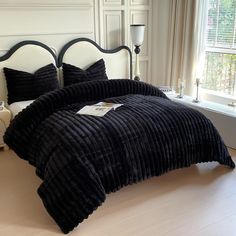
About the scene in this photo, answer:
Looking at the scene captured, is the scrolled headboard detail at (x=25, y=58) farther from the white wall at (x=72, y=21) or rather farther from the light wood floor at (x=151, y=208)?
the light wood floor at (x=151, y=208)

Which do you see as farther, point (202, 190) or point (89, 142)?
point (202, 190)

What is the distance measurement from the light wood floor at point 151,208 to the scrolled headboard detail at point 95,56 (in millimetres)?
1772

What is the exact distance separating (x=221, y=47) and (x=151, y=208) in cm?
271

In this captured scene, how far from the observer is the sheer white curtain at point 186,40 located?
4.34 meters

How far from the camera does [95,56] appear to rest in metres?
4.34

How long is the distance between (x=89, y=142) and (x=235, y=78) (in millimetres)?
2604

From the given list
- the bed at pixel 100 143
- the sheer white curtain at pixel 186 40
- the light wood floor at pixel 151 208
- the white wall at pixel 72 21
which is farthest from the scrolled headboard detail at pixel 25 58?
the sheer white curtain at pixel 186 40

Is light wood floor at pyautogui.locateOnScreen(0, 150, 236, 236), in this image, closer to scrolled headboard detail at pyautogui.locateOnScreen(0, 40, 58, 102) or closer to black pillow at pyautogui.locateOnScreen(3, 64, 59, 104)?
black pillow at pyautogui.locateOnScreen(3, 64, 59, 104)

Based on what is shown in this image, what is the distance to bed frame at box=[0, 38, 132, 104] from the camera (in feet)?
12.5

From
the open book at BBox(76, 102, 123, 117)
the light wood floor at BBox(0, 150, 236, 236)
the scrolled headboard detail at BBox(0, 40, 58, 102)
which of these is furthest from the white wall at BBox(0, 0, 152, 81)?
the light wood floor at BBox(0, 150, 236, 236)

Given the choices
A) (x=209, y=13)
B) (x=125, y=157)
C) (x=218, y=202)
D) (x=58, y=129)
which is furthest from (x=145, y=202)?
(x=209, y=13)

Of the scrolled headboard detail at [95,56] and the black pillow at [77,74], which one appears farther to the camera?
the scrolled headboard detail at [95,56]

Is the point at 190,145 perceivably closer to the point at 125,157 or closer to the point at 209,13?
the point at 125,157

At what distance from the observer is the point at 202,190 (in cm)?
269
